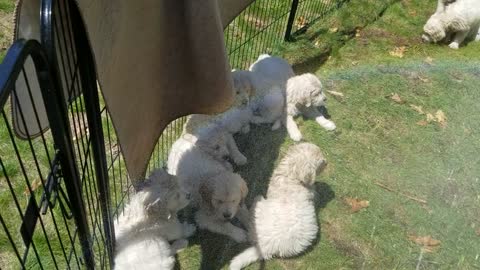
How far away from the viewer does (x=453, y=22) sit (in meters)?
6.08

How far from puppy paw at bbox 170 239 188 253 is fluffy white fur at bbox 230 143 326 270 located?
36cm

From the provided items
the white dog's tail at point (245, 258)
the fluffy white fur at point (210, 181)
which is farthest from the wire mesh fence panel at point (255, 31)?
the white dog's tail at point (245, 258)

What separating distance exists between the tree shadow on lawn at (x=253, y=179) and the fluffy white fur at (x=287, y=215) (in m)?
0.15

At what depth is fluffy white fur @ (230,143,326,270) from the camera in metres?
3.27

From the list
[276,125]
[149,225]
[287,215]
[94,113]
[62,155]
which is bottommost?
[276,125]

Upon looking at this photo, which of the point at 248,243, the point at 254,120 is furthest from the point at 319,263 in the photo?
the point at 254,120

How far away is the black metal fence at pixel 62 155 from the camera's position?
4.90ft

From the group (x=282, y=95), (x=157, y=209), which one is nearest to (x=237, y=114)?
(x=282, y=95)

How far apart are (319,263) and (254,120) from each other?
5.21 feet

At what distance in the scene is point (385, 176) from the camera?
4.29 m

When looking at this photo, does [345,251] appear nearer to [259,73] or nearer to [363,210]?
[363,210]

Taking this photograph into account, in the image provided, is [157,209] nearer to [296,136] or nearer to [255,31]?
[296,136]

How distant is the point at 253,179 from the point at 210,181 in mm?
860

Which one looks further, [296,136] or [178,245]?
[296,136]
